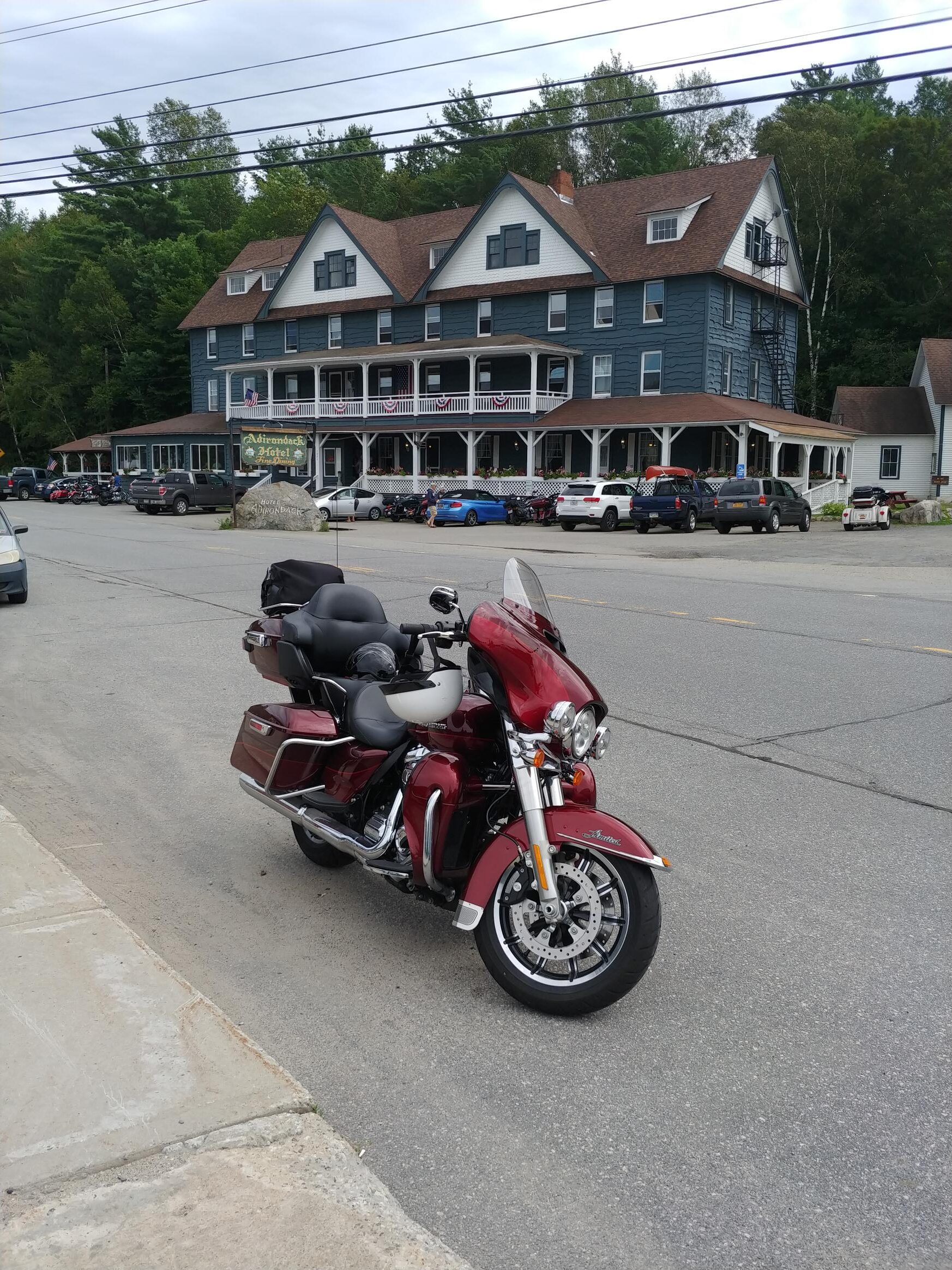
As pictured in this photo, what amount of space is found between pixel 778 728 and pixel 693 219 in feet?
133

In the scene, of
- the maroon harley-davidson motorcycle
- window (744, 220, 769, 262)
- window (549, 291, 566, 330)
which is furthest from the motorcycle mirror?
window (744, 220, 769, 262)

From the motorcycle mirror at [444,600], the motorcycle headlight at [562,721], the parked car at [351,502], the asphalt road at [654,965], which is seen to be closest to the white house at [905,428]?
the parked car at [351,502]

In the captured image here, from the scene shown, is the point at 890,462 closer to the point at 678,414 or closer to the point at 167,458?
the point at 678,414

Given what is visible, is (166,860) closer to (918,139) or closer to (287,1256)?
(287,1256)

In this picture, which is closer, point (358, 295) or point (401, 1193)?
point (401, 1193)

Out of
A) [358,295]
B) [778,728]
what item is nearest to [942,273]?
[358,295]

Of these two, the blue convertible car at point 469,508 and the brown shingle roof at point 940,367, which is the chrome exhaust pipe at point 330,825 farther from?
the brown shingle roof at point 940,367

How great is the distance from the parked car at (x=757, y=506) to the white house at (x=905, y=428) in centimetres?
2271

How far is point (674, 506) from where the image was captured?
32.6 meters

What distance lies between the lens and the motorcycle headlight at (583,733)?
3.67m

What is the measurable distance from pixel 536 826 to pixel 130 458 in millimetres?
65206

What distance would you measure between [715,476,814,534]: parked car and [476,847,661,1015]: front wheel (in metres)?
29.3

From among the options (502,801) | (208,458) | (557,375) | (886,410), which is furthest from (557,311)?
(502,801)

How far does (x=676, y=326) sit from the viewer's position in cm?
4228
